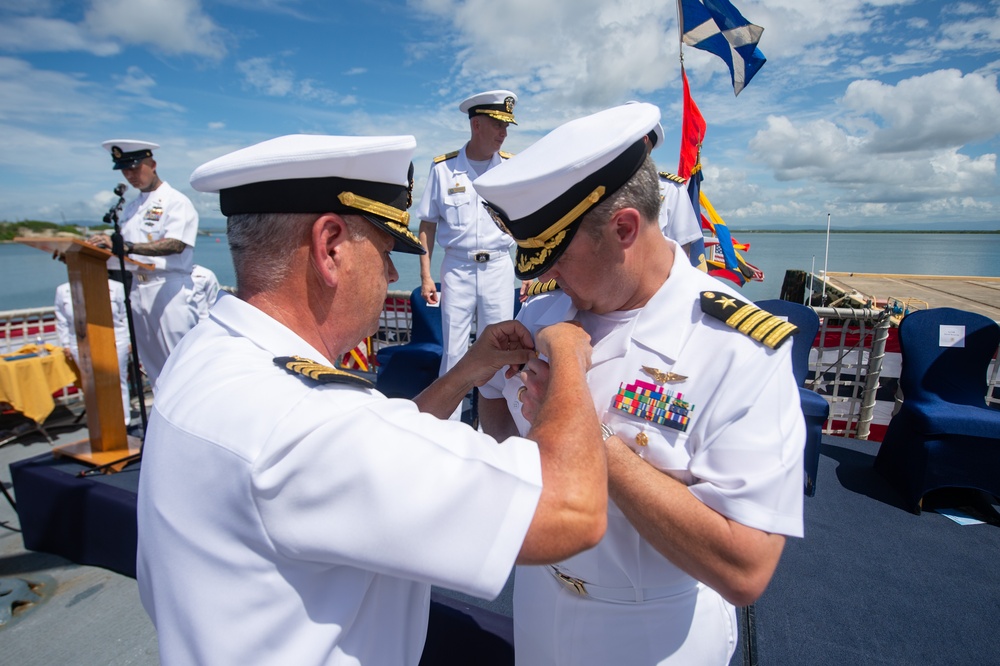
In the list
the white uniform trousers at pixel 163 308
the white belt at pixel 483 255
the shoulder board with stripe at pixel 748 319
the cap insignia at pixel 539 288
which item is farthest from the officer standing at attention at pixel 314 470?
the white uniform trousers at pixel 163 308

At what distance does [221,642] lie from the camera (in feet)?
3.03

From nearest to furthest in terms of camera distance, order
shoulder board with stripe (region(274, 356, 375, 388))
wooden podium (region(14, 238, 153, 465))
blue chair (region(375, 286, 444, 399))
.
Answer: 1. shoulder board with stripe (region(274, 356, 375, 388))
2. wooden podium (region(14, 238, 153, 465))
3. blue chair (region(375, 286, 444, 399))

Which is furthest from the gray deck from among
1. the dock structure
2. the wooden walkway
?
the wooden walkway

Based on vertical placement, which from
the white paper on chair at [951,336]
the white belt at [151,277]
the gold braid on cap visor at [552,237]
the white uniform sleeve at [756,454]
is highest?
the gold braid on cap visor at [552,237]

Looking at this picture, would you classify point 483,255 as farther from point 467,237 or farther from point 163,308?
point 163,308

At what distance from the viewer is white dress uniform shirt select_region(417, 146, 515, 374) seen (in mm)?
4711

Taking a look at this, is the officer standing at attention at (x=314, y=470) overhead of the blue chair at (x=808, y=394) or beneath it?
overhead

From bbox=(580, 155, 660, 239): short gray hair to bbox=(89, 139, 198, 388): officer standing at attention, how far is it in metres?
4.95

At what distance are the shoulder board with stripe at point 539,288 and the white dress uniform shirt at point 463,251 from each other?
9.09ft

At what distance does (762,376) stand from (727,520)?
0.33m

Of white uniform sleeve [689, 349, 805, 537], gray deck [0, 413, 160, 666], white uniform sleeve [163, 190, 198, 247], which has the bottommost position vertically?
gray deck [0, 413, 160, 666]

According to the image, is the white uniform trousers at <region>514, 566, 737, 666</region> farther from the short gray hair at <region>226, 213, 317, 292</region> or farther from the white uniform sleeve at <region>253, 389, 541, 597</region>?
the short gray hair at <region>226, 213, 317, 292</region>

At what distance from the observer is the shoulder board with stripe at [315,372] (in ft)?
3.16

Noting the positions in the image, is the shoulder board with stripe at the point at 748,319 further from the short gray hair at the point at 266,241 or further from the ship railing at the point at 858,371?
the ship railing at the point at 858,371
